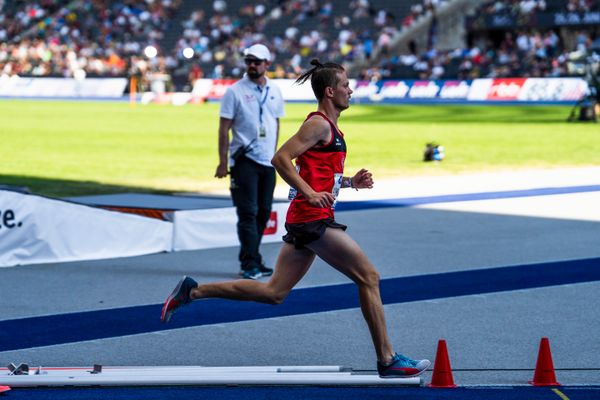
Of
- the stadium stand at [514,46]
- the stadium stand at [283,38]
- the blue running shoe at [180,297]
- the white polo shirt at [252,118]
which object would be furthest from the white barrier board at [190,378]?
the stadium stand at [514,46]

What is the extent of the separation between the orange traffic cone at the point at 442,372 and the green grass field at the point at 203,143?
11917mm

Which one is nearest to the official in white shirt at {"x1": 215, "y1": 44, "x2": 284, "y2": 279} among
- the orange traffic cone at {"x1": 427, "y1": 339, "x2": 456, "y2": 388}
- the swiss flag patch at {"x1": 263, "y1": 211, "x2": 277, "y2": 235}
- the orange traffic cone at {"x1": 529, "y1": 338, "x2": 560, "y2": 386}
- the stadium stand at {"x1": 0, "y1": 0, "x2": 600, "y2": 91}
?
the swiss flag patch at {"x1": 263, "y1": 211, "x2": 277, "y2": 235}

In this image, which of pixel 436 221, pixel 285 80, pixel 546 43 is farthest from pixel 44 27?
pixel 436 221

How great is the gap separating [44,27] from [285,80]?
23292 millimetres

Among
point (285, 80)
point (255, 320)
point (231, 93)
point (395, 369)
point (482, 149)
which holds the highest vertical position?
point (285, 80)

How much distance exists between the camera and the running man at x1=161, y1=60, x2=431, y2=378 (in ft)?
22.3

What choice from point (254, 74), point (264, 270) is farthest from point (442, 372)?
point (254, 74)

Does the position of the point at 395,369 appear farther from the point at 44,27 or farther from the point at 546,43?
the point at 44,27

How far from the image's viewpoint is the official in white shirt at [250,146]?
10.6m

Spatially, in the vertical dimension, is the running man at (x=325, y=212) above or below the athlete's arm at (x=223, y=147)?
below

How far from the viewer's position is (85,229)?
12156 millimetres

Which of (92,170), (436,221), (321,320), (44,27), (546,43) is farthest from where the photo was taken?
(44,27)

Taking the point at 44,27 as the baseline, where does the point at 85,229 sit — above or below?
below

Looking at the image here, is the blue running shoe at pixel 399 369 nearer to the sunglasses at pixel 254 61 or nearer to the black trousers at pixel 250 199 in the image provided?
the black trousers at pixel 250 199
